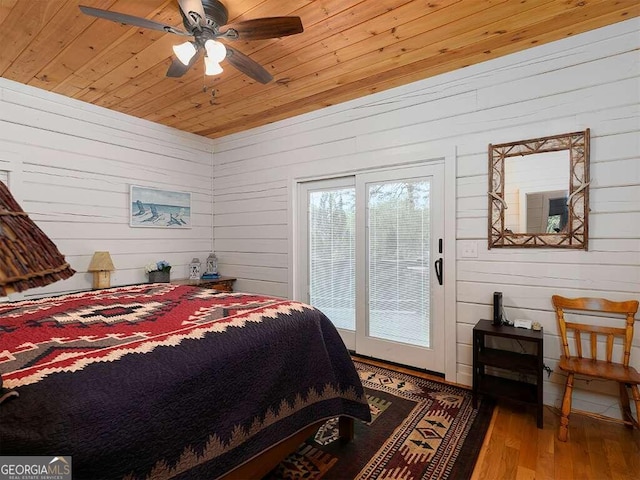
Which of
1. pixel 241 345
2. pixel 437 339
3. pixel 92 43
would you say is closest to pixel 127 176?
pixel 92 43

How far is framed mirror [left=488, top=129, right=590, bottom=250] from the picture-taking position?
224 cm

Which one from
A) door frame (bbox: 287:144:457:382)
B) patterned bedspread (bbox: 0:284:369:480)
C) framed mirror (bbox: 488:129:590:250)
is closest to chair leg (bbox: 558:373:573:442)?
door frame (bbox: 287:144:457:382)

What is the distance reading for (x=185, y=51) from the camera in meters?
1.91

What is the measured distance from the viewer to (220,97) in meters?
3.21

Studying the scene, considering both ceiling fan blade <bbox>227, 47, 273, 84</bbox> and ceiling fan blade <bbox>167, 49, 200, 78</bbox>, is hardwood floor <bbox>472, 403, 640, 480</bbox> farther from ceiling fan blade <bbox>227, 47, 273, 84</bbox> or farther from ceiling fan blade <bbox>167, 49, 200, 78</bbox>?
ceiling fan blade <bbox>167, 49, 200, 78</bbox>

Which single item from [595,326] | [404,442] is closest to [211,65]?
[404,442]

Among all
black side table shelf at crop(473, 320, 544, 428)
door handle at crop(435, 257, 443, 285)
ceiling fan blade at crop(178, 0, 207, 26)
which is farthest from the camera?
door handle at crop(435, 257, 443, 285)

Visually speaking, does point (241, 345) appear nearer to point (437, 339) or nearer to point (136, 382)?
point (136, 382)

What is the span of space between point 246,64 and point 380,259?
201 cm

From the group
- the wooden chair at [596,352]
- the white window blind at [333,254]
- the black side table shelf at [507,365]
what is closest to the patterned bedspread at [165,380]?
the black side table shelf at [507,365]

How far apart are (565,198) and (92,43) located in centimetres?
350

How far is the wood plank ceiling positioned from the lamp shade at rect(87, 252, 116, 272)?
Answer: 5.06 feet

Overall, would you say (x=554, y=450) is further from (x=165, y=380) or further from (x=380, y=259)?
(x=165, y=380)

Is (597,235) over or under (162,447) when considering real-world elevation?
over
